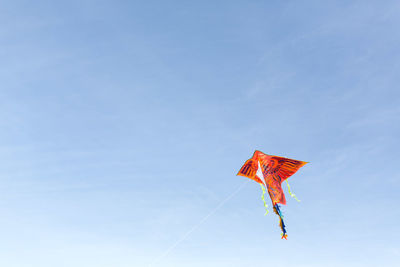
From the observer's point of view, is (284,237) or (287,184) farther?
(287,184)

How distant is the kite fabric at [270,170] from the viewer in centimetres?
2448

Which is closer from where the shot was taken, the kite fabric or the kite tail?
the kite tail

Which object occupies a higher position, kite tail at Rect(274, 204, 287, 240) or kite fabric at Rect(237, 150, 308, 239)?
kite fabric at Rect(237, 150, 308, 239)

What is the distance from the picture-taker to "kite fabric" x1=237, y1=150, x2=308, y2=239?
80.3 ft

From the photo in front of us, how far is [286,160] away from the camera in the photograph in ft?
80.6

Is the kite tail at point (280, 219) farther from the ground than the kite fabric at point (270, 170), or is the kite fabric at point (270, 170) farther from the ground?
the kite fabric at point (270, 170)

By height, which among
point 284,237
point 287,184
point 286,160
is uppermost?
point 286,160

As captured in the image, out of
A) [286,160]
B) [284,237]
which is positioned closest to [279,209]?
[284,237]

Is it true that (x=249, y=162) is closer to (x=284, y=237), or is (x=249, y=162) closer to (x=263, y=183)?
(x=263, y=183)

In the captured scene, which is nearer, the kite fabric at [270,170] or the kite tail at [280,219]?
the kite tail at [280,219]

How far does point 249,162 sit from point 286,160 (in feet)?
10.4

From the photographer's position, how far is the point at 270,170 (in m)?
25.2

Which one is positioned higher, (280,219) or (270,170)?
(270,170)

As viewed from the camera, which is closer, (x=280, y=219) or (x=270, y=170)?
(x=280, y=219)
